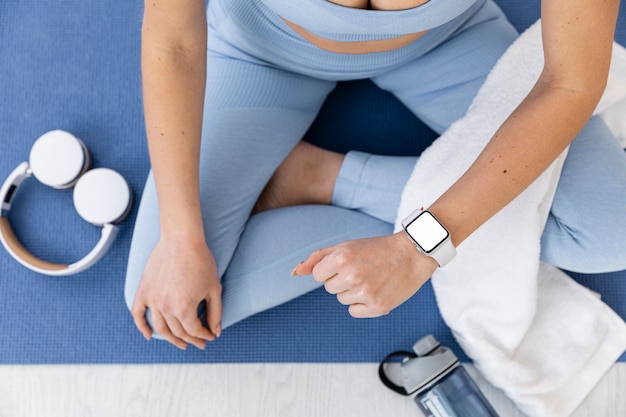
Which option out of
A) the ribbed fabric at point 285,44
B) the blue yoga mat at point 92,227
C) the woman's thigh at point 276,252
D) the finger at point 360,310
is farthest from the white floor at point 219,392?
the ribbed fabric at point 285,44

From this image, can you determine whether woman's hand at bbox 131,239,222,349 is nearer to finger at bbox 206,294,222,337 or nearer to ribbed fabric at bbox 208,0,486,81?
finger at bbox 206,294,222,337

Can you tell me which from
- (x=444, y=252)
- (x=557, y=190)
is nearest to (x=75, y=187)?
(x=444, y=252)

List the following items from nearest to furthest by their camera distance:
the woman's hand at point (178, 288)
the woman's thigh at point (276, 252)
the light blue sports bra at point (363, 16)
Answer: the light blue sports bra at point (363, 16) < the woman's hand at point (178, 288) < the woman's thigh at point (276, 252)

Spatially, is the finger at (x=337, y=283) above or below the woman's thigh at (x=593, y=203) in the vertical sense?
below

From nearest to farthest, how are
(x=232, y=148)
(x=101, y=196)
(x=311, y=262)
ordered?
(x=311, y=262), (x=232, y=148), (x=101, y=196)

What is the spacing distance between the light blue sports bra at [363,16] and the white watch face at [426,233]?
0.23 metres

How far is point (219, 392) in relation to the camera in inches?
40.9

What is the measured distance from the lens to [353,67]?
89cm

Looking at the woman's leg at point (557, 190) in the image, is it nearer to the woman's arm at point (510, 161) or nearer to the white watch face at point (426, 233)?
the woman's arm at point (510, 161)

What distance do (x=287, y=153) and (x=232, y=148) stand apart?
0.33ft

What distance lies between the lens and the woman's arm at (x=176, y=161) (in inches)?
29.9

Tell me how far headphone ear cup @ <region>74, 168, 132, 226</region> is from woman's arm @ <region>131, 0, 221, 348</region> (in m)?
0.22

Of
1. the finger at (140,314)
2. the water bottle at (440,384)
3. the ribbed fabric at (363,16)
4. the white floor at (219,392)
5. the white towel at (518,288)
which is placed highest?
the ribbed fabric at (363,16)

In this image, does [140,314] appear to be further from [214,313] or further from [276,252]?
[276,252]
